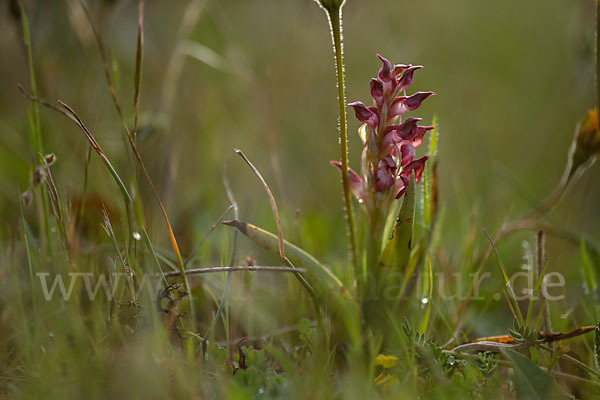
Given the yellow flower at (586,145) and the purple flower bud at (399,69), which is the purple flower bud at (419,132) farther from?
the yellow flower at (586,145)

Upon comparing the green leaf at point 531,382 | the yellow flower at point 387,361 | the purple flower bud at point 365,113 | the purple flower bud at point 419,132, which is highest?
the purple flower bud at point 365,113

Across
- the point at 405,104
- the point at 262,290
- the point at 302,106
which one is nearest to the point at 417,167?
the point at 405,104

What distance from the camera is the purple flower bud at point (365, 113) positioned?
3.90 ft

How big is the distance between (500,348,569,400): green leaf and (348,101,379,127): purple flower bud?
574mm

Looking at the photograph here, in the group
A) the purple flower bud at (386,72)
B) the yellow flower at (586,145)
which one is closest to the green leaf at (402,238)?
the purple flower bud at (386,72)

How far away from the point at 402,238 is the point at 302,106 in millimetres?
2364

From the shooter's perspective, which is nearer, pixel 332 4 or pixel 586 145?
pixel 332 4

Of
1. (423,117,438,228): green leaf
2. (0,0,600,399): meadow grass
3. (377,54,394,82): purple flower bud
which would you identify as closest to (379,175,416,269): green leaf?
(0,0,600,399): meadow grass

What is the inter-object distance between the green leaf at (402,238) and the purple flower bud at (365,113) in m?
0.16

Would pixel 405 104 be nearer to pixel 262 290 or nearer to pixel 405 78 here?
pixel 405 78

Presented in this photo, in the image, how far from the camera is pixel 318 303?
1.27 metres

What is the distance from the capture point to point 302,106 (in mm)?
3479

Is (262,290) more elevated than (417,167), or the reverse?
(417,167)

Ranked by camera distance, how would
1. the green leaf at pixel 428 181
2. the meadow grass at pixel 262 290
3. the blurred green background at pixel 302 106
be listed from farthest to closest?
the blurred green background at pixel 302 106 < the green leaf at pixel 428 181 < the meadow grass at pixel 262 290
